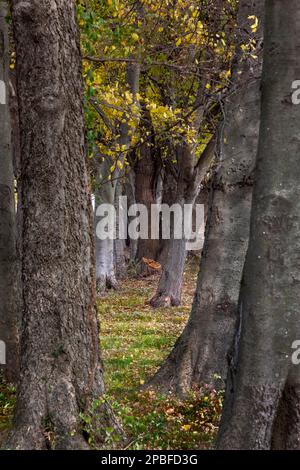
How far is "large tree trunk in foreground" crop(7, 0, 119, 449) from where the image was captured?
5.52 metres

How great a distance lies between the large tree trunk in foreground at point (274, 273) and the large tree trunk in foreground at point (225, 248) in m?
3.14

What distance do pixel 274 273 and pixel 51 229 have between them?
206 centimetres

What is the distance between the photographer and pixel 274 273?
4.80m

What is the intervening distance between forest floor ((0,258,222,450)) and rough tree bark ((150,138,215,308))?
1.41 metres

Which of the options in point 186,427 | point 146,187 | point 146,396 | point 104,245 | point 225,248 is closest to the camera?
A: point 186,427

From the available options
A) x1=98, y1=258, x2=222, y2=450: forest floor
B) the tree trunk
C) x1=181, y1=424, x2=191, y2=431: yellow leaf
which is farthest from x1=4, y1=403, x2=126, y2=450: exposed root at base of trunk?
the tree trunk

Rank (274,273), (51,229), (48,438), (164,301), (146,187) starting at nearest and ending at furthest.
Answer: (274,273), (48,438), (51,229), (164,301), (146,187)

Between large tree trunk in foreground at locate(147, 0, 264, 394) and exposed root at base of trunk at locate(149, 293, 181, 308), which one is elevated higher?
large tree trunk in foreground at locate(147, 0, 264, 394)

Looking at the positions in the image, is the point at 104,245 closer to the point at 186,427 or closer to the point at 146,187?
the point at 146,187

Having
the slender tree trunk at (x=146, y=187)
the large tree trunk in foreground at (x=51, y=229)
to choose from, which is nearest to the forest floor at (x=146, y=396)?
the large tree trunk in foreground at (x=51, y=229)

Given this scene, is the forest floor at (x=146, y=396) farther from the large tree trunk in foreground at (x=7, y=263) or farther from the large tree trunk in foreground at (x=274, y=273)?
the large tree trunk in foreground at (x=274, y=273)

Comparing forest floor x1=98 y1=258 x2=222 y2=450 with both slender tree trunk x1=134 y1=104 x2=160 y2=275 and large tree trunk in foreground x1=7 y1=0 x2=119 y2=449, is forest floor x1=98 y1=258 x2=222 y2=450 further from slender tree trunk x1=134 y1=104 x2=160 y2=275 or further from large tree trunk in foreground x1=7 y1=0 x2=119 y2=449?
slender tree trunk x1=134 y1=104 x2=160 y2=275

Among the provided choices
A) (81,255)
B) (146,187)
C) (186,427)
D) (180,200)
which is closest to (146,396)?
(186,427)
